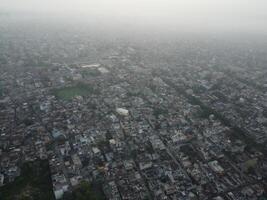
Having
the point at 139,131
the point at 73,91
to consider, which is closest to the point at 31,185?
the point at 139,131

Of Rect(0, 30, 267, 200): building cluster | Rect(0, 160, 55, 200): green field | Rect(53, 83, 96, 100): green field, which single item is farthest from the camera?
Rect(53, 83, 96, 100): green field

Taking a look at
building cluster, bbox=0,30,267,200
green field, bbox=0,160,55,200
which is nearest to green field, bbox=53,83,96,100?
building cluster, bbox=0,30,267,200

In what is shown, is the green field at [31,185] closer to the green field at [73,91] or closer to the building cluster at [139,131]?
the building cluster at [139,131]

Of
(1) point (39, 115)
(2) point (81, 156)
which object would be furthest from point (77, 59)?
(2) point (81, 156)

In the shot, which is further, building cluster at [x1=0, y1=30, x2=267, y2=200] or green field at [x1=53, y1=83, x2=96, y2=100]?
green field at [x1=53, y1=83, x2=96, y2=100]

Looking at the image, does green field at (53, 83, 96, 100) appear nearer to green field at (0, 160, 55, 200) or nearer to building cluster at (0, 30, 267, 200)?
building cluster at (0, 30, 267, 200)

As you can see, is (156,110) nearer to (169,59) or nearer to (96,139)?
(96,139)
